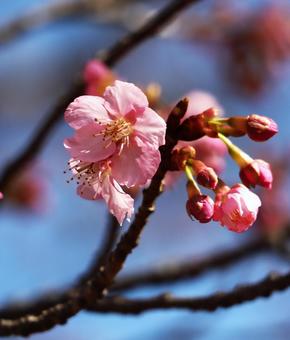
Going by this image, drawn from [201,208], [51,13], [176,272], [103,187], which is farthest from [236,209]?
[51,13]

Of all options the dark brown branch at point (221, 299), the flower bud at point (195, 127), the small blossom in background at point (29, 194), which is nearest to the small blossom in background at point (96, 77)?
the dark brown branch at point (221, 299)

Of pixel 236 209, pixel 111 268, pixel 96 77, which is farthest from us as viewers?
pixel 96 77

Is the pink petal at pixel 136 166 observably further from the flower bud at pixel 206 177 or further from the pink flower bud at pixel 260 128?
the pink flower bud at pixel 260 128

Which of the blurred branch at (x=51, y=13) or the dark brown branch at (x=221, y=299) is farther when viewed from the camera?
the blurred branch at (x=51, y=13)

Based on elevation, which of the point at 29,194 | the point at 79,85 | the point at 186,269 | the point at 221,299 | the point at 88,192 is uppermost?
the point at 88,192

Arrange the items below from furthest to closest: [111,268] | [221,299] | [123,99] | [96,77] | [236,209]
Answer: [96,77], [221,299], [111,268], [123,99], [236,209]

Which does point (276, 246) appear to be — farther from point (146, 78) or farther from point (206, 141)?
point (146, 78)

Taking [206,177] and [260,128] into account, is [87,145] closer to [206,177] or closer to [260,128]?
[206,177]

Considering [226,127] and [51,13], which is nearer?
[226,127]
